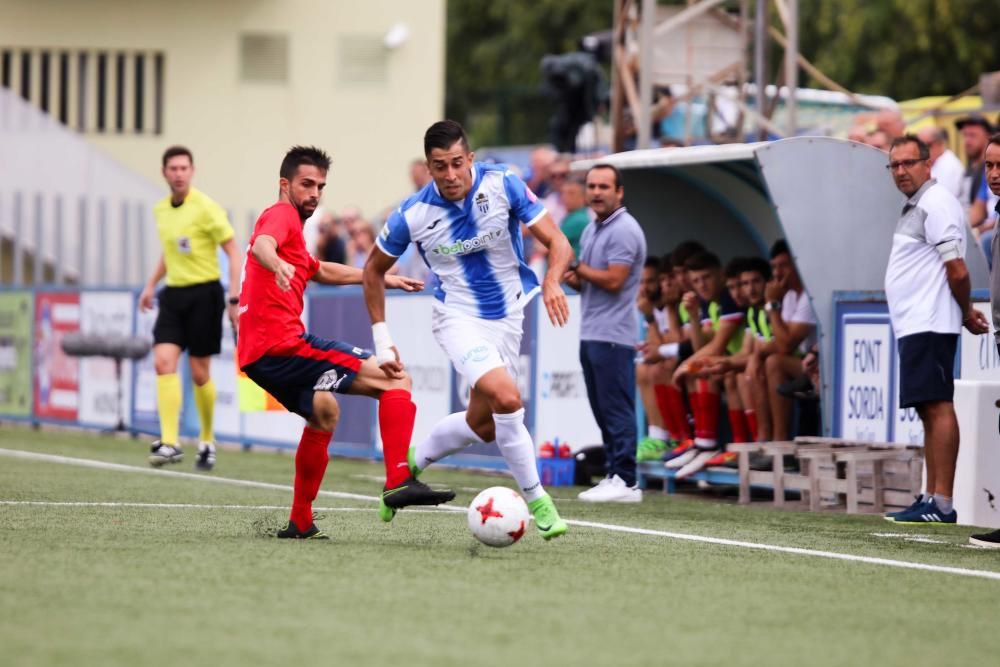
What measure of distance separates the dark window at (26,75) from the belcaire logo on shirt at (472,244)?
87.1ft

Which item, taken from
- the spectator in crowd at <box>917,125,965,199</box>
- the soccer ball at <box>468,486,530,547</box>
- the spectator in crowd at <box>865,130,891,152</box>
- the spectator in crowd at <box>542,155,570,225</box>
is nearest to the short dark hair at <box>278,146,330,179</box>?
the soccer ball at <box>468,486,530,547</box>

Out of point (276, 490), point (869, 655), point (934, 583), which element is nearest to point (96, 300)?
point (276, 490)

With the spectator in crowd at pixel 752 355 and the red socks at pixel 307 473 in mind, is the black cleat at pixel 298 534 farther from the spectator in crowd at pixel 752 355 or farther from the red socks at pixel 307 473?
the spectator in crowd at pixel 752 355

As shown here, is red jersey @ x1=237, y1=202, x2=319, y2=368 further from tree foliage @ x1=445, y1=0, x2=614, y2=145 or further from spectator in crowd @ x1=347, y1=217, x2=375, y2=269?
tree foliage @ x1=445, y1=0, x2=614, y2=145

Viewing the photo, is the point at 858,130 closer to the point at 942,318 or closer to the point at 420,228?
the point at 942,318

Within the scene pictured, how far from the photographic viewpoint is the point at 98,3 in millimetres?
33625

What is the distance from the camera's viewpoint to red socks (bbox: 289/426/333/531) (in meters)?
8.57

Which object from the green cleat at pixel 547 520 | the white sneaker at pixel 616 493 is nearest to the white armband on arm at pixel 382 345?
the green cleat at pixel 547 520

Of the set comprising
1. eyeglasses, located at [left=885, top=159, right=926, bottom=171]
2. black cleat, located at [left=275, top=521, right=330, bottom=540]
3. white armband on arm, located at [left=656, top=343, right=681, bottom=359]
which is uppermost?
eyeglasses, located at [left=885, top=159, right=926, bottom=171]

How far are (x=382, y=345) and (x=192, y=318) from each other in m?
5.65

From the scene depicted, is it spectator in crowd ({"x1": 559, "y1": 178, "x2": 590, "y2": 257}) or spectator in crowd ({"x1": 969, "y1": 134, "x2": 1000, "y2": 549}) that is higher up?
spectator in crowd ({"x1": 559, "y1": 178, "x2": 590, "y2": 257})

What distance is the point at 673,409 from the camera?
13484 mm

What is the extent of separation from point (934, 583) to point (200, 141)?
92.1 ft

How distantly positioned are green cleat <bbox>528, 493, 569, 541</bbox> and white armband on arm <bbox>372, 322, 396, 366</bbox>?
947 mm
